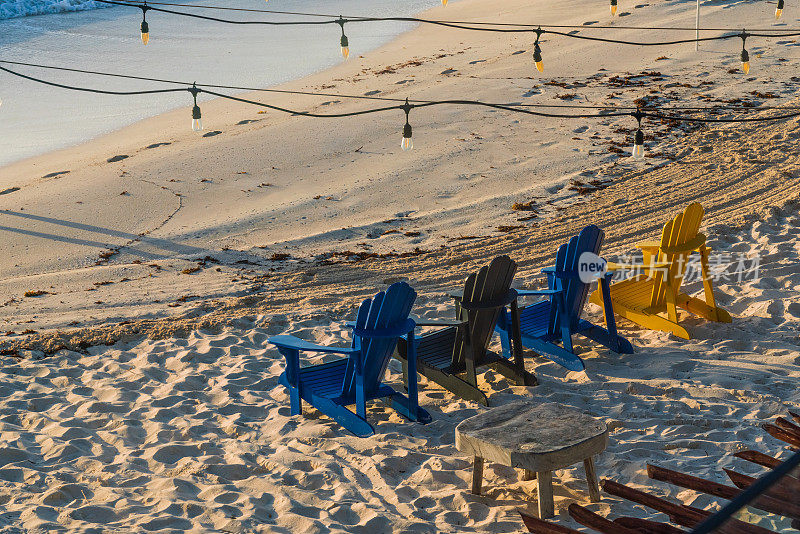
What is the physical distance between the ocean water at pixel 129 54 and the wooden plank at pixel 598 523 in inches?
459

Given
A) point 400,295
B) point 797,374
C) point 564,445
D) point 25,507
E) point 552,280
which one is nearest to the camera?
point 564,445

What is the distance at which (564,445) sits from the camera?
3744 millimetres

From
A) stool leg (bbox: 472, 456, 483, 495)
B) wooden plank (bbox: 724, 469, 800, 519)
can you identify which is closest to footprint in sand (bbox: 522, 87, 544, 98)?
stool leg (bbox: 472, 456, 483, 495)

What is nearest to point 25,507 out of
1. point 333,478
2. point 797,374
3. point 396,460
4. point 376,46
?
point 333,478

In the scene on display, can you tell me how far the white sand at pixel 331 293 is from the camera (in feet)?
13.9

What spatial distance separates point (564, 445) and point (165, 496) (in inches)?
73.7

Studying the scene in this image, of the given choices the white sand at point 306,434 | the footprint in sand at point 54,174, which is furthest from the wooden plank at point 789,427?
the footprint in sand at point 54,174

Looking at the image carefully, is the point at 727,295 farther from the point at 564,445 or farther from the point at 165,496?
the point at 165,496

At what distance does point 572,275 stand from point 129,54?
17.8m

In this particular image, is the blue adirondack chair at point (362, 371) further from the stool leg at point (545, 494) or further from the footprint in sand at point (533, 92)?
the footprint in sand at point (533, 92)

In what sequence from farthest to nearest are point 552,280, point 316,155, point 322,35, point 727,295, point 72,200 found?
1. point 322,35
2. point 316,155
3. point 72,200
4. point 727,295
5. point 552,280

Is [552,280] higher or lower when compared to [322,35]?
lower

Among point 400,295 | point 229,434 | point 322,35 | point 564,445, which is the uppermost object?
point 322,35

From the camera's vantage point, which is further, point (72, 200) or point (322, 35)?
point (322, 35)
